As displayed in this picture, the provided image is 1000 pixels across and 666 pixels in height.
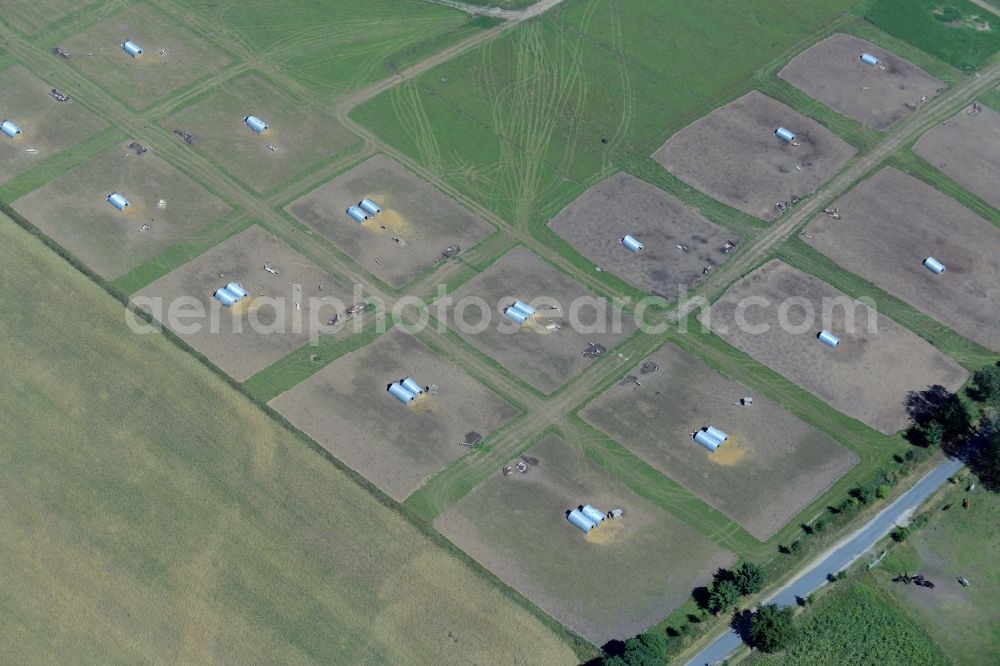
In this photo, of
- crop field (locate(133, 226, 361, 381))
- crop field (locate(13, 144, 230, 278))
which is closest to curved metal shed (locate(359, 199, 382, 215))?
crop field (locate(133, 226, 361, 381))

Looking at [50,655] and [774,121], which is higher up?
[774,121]

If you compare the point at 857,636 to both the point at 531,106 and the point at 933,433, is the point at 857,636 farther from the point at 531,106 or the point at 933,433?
the point at 531,106

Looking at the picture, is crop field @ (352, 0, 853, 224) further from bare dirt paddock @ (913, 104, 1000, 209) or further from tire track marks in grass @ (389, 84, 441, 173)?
bare dirt paddock @ (913, 104, 1000, 209)

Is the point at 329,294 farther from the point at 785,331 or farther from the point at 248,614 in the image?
the point at 785,331

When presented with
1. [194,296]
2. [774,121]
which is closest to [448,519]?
[194,296]

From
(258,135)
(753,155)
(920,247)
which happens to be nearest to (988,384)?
(920,247)

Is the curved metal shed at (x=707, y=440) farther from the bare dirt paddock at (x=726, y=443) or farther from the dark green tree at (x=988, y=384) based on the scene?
the dark green tree at (x=988, y=384)
